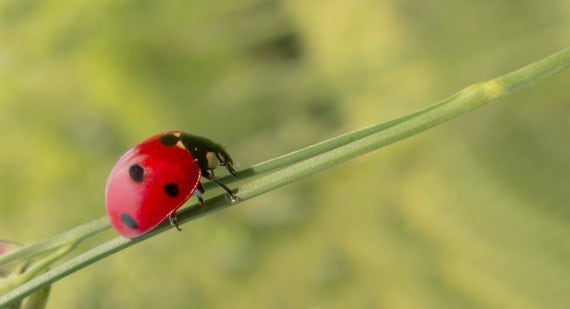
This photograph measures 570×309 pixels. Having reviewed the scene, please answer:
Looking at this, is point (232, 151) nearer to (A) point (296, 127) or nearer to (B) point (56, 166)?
(A) point (296, 127)

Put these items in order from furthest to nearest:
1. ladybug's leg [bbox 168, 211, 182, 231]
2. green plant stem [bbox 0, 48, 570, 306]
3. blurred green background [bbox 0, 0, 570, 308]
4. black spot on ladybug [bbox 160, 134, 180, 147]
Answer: blurred green background [bbox 0, 0, 570, 308]
black spot on ladybug [bbox 160, 134, 180, 147]
ladybug's leg [bbox 168, 211, 182, 231]
green plant stem [bbox 0, 48, 570, 306]

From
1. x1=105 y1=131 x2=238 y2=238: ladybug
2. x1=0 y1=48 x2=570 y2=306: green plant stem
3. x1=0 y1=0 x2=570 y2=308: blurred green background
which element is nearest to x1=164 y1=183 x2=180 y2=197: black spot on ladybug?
x1=105 y1=131 x2=238 y2=238: ladybug

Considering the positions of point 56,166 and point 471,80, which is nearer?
point 471,80

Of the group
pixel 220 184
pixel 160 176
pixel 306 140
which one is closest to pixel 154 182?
pixel 160 176

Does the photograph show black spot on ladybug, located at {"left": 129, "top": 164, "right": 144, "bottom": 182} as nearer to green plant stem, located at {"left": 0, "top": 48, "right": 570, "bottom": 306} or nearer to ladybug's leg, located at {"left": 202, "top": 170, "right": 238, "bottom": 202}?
ladybug's leg, located at {"left": 202, "top": 170, "right": 238, "bottom": 202}

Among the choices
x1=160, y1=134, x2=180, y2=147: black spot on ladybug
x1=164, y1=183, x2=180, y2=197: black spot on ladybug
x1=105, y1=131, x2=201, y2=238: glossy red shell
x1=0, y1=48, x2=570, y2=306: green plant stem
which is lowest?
x1=164, y1=183, x2=180, y2=197: black spot on ladybug

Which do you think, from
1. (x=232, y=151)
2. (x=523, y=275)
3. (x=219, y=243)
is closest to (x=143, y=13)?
(x=232, y=151)

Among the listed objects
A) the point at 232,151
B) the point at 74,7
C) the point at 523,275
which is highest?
the point at 74,7
